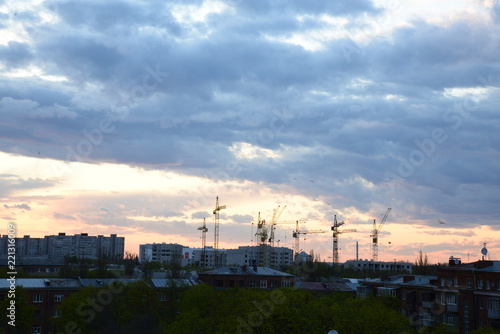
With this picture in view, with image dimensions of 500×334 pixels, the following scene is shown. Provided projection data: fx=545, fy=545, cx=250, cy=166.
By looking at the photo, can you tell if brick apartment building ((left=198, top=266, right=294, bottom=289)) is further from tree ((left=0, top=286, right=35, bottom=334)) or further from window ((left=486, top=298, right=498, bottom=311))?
window ((left=486, top=298, right=498, bottom=311))

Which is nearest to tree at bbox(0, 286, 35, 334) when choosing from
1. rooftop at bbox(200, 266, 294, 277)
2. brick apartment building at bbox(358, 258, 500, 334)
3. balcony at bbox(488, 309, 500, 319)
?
rooftop at bbox(200, 266, 294, 277)

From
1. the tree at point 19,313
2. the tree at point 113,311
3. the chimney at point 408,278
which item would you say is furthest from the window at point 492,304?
the tree at point 19,313

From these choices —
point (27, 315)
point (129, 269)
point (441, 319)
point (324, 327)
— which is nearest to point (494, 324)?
point (441, 319)

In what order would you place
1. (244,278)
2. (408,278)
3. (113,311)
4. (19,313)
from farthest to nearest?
(244,278) < (408,278) < (19,313) < (113,311)

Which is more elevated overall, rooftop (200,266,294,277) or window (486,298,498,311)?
rooftop (200,266,294,277)

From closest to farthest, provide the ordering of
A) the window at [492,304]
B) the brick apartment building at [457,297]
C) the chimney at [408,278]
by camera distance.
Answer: the window at [492,304] < the brick apartment building at [457,297] < the chimney at [408,278]

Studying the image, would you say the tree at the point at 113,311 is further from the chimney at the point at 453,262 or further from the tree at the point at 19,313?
the chimney at the point at 453,262

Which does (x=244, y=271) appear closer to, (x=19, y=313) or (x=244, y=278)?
(x=244, y=278)

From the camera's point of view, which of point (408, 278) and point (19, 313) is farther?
point (408, 278)

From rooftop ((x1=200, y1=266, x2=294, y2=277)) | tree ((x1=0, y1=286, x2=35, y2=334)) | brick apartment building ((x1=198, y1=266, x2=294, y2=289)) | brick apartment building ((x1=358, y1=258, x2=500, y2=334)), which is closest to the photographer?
brick apartment building ((x1=358, y1=258, x2=500, y2=334))

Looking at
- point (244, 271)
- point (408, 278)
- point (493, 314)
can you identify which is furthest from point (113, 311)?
point (493, 314)

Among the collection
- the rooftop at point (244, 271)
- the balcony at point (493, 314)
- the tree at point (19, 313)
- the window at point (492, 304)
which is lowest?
the tree at point (19, 313)

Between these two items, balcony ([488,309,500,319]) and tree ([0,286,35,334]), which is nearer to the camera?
balcony ([488,309,500,319])

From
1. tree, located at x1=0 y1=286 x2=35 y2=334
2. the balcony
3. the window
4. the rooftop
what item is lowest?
tree, located at x1=0 y1=286 x2=35 y2=334
